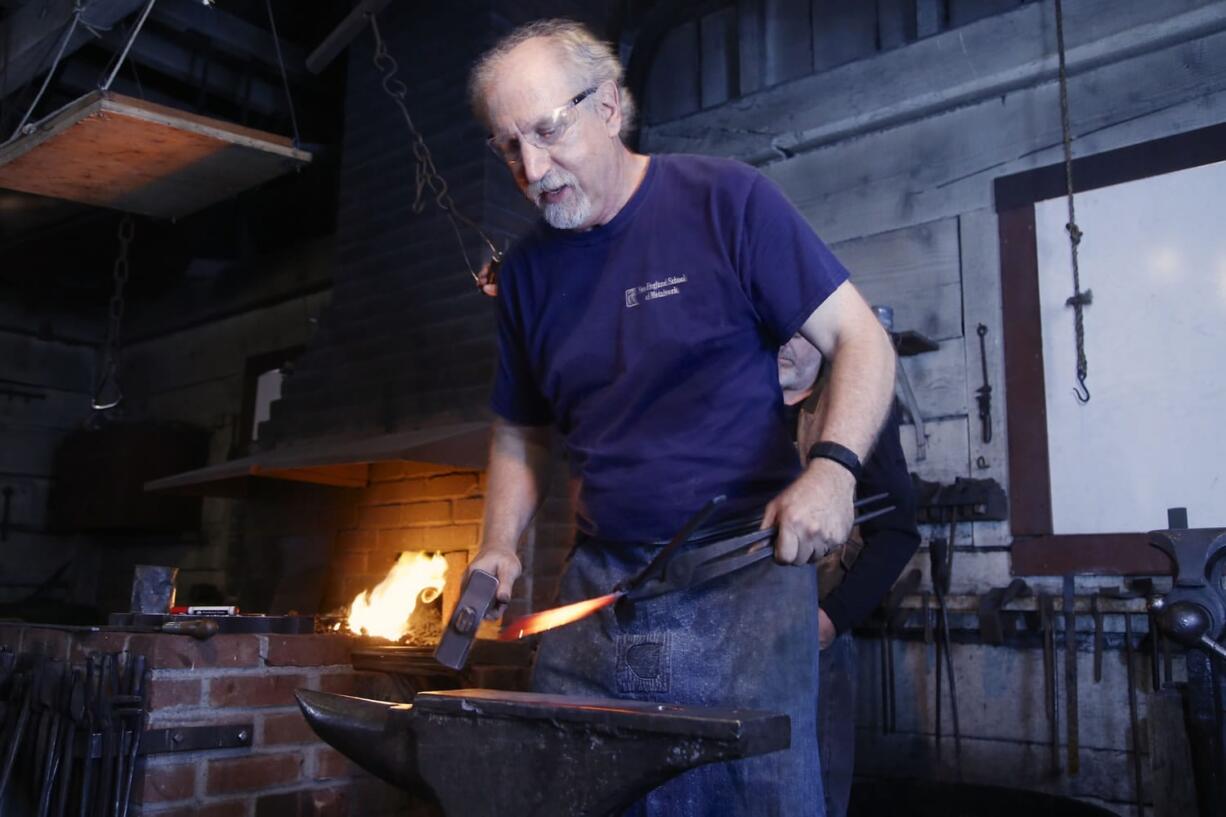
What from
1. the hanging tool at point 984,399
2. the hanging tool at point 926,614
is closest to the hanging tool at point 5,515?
the hanging tool at point 926,614

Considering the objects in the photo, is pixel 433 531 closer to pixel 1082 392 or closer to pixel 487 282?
pixel 487 282

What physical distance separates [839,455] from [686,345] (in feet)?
0.99

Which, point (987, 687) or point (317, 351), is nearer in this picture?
point (987, 687)

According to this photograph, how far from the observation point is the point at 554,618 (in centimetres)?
173

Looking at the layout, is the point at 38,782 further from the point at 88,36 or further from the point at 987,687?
the point at 88,36

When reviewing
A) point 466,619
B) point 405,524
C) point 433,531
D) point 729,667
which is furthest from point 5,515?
point 729,667

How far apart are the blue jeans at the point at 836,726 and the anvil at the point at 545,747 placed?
1.24 metres

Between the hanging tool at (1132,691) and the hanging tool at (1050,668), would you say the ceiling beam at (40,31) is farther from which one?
the hanging tool at (1132,691)

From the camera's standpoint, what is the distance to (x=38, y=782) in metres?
2.82

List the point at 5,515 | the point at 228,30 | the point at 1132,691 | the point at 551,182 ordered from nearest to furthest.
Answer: the point at 551,182 < the point at 1132,691 < the point at 228,30 < the point at 5,515

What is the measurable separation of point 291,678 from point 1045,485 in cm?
239

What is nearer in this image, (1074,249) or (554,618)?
(554,618)

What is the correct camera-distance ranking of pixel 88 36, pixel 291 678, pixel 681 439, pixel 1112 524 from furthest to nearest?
pixel 88 36, pixel 1112 524, pixel 291 678, pixel 681 439

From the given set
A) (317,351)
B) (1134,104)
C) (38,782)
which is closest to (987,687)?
(1134,104)
